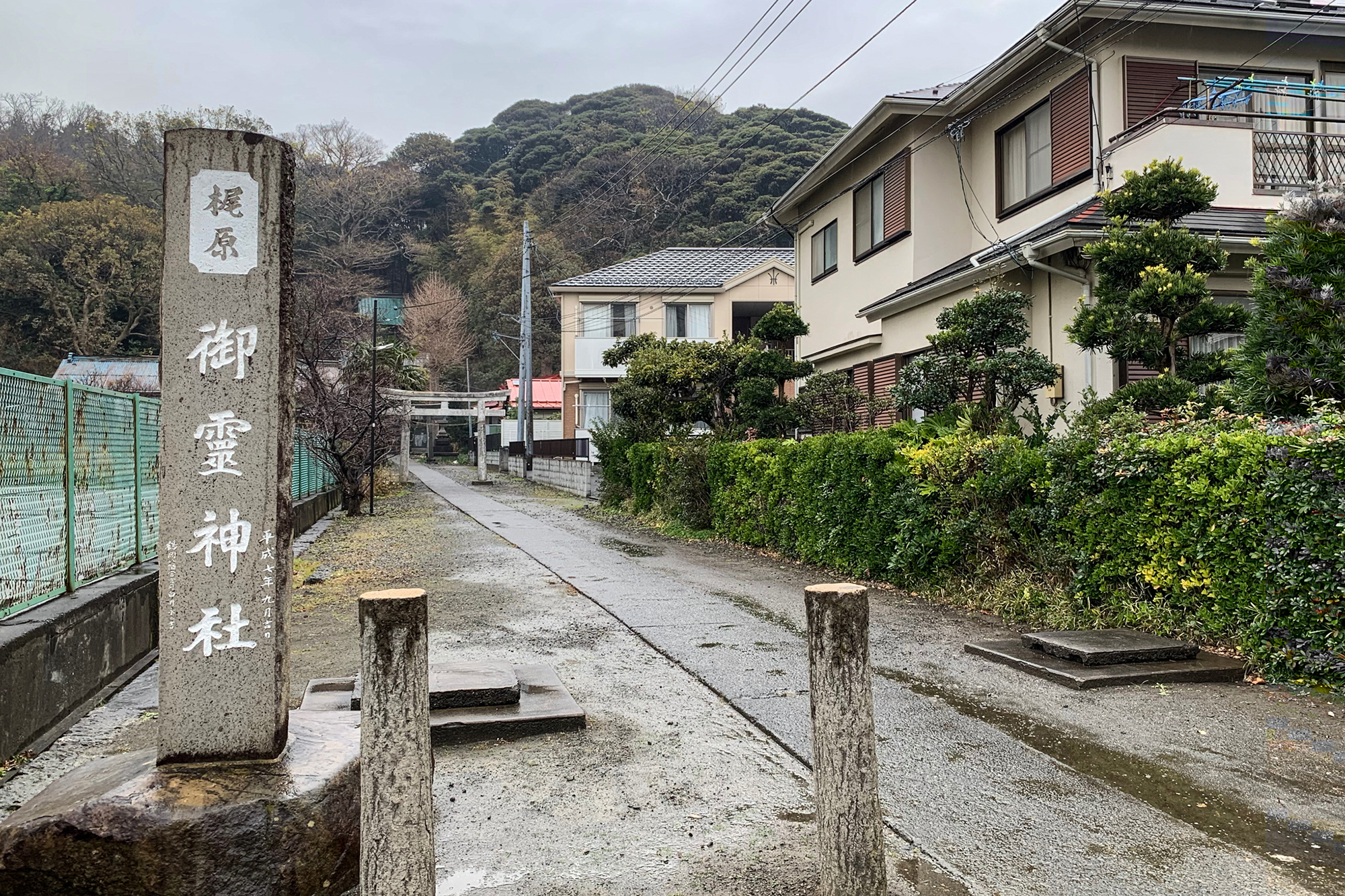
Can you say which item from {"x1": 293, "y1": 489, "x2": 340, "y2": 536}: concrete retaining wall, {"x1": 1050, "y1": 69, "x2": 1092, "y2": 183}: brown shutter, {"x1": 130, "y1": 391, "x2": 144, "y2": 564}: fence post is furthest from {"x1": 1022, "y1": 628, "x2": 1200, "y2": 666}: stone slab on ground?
{"x1": 293, "y1": 489, "x2": 340, "y2": 536}: concrete retaining wall

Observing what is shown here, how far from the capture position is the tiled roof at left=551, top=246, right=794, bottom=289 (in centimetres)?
3509

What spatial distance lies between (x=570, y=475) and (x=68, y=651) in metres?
23.8

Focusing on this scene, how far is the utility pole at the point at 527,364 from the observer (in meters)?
34.0

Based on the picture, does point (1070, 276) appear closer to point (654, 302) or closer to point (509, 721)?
point (509, 721)

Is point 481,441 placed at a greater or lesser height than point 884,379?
lesser

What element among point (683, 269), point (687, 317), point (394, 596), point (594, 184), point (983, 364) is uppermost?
point (594, 184)

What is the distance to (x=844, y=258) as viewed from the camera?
18.4 m

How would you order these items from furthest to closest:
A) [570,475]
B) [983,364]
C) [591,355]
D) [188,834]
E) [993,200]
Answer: [591,355] < [570,475] < [993,200] < [983,364] < [188,834]

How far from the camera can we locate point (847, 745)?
2973 mm

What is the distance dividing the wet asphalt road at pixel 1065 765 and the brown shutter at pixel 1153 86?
26.0ft

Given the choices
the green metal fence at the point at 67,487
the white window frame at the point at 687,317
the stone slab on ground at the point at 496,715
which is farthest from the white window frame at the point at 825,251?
the white window frame at the point at 687,317

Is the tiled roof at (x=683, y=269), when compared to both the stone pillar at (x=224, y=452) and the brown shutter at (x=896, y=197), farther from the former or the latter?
the stone pillar at (x=224, y=452)

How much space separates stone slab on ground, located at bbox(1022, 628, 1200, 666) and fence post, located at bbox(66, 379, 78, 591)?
6.82 m

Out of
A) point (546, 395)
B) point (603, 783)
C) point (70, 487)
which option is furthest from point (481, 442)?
point (603, 783)
